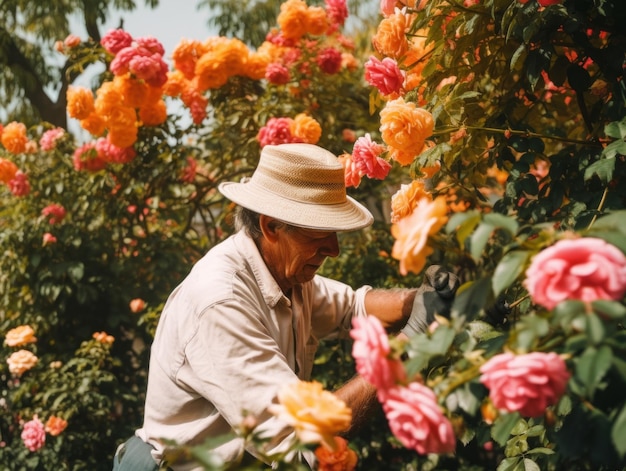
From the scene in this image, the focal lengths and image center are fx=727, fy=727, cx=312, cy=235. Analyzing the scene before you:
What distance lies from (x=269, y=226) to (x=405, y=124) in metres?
0.46

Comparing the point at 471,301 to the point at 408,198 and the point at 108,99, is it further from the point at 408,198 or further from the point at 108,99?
the point at 108,99

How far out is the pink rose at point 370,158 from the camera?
2.00 metres

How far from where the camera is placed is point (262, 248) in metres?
2.01

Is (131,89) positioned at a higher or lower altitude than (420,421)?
lower

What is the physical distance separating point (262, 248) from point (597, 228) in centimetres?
118

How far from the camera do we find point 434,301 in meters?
1.84

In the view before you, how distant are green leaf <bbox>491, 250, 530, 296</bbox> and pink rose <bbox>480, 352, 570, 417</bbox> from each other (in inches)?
3.5

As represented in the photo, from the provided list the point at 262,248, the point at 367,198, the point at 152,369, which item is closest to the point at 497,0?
the point at 262,248

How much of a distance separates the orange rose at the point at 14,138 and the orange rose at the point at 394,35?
2426 mm

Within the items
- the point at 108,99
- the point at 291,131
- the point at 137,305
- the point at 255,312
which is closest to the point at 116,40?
the point at 108,99

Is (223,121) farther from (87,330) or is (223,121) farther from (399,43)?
(399,43)

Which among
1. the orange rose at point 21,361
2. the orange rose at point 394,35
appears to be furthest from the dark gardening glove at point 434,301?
the orange rose at point 21,361

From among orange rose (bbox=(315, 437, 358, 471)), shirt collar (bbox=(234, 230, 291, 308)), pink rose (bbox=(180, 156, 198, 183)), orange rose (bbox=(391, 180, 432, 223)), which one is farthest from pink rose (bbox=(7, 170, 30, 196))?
orange rose (bbox=(315, 437, 358, 471))

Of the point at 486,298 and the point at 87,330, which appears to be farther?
the point at 87,330
